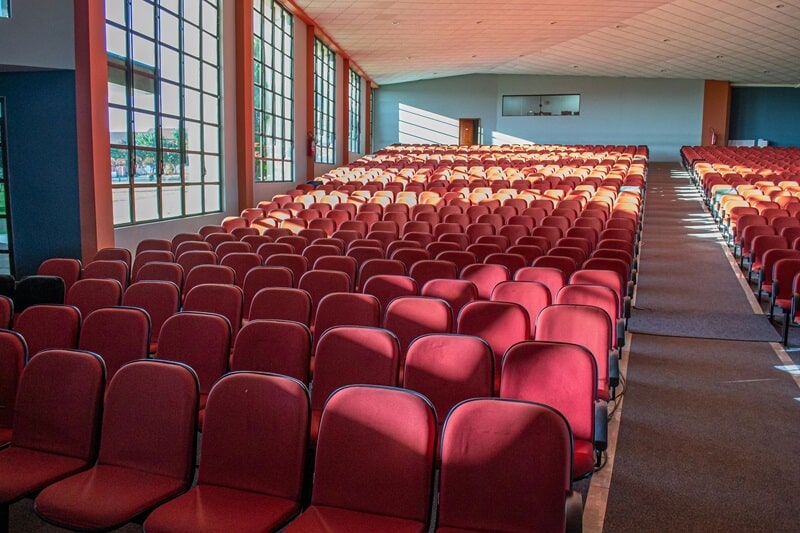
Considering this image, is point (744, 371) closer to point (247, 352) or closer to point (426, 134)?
point (247, 352)

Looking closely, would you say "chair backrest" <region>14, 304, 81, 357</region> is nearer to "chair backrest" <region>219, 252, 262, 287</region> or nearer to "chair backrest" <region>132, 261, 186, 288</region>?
"chair backrest" <region>132, 261, 186, 288</region>

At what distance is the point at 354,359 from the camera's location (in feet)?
11.1

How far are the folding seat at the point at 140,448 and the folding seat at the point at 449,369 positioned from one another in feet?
3.37

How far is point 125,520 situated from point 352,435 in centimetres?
87

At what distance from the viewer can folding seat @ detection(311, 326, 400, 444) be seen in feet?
10.9

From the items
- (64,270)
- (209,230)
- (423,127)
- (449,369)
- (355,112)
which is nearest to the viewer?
(449,369)

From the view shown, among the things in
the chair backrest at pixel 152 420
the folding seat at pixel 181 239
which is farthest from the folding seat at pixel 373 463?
the folding seat at pixel 181 239

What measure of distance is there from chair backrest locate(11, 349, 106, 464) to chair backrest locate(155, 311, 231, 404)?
64 centimetres

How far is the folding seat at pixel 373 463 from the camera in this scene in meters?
2.44

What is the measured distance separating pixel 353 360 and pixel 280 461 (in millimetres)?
841

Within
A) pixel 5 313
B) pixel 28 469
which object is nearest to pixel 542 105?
pixel 5 313

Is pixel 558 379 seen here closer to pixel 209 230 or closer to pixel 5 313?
pixel 5 313

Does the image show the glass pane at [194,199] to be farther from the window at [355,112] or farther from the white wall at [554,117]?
the white wall at [554,117]

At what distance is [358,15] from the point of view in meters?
16.5
